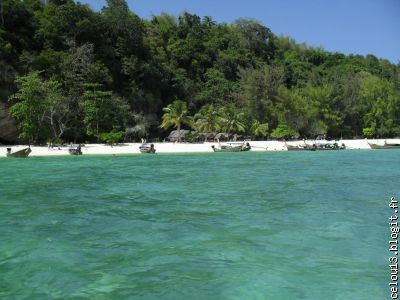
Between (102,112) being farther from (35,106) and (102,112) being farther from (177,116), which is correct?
(177,116)

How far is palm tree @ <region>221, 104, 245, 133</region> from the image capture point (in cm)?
4734

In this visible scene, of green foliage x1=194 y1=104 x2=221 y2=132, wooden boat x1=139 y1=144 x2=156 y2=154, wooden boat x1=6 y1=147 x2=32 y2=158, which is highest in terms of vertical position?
green foliage x1=194 y1=104 x2=221 y2=132

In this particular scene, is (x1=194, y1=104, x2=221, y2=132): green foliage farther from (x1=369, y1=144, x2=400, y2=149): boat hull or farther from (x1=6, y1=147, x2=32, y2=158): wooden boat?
(x1=6, y1=147, x2=32, y2=158): wooden boat

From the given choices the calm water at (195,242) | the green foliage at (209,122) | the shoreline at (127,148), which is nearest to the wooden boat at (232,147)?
the shoreline at (127,148)

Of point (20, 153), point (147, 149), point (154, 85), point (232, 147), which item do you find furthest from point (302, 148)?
point (20, 153)

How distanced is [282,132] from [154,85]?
16.7 meters

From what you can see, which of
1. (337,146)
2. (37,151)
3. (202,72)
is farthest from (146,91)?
(337,146)

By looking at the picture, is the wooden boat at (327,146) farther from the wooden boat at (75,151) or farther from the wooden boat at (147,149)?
the wooden boat at (75,151)

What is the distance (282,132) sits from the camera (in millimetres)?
48719

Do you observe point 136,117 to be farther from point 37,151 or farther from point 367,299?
point 367,299

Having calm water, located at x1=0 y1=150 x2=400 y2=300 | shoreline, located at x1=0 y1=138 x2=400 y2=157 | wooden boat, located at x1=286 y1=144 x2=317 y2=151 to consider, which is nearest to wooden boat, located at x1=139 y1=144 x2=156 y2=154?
shoreline, located at x1=0 y1=138 x2=400 y2=157

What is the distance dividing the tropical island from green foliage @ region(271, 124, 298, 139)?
0.57 ft

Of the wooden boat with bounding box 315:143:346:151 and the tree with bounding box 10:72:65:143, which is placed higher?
the tree with bounding box 10:72:65:143

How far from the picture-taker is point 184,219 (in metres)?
10.4
